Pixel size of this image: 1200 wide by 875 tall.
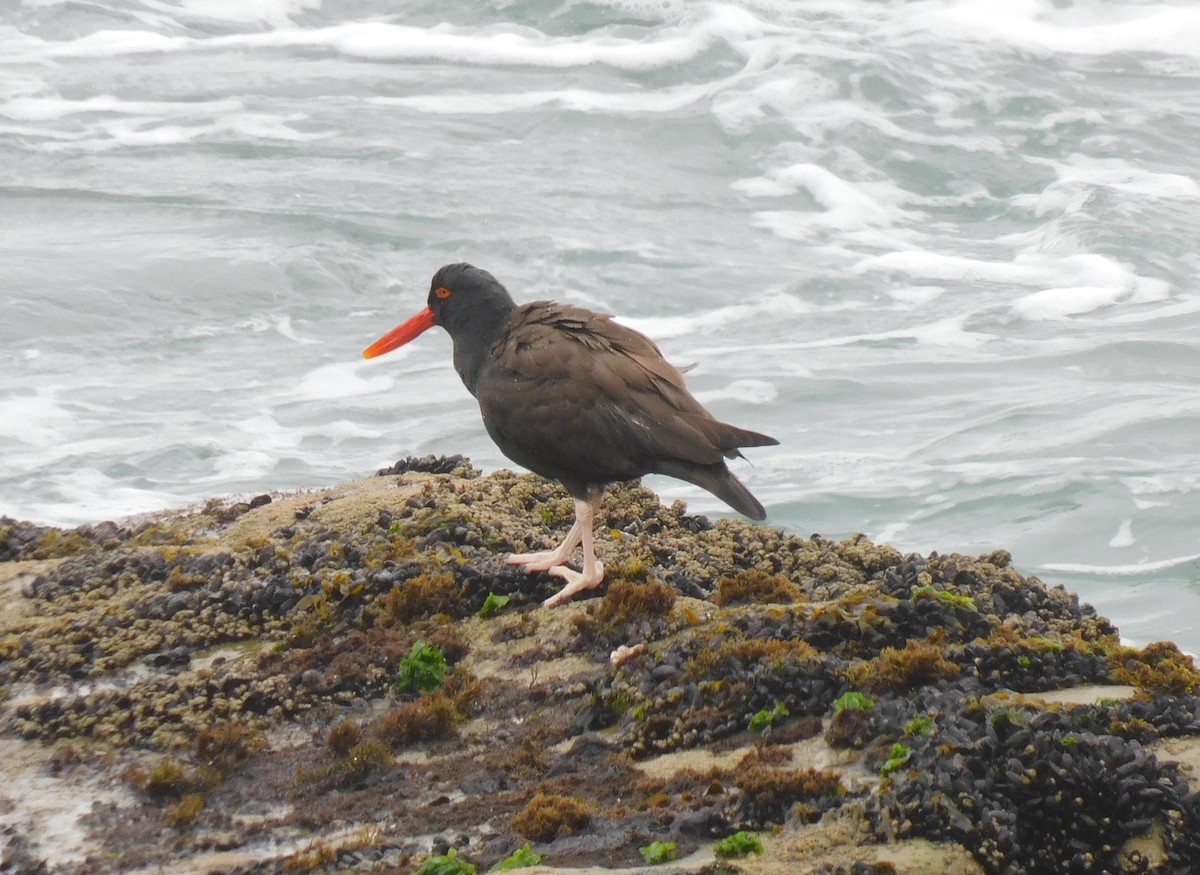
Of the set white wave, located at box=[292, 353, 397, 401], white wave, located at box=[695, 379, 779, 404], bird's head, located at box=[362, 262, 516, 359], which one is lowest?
white wave, located at box=[695, 379, 779, 404]

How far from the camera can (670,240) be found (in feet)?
48.9

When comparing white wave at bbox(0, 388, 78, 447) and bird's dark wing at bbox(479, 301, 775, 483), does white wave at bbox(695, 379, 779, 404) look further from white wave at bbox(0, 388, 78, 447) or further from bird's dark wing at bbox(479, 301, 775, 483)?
bird's dark wing at bbox(479, 301, 775, 483)

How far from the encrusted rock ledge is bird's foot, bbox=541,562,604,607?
0.09 metres

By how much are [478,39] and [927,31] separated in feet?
22.3

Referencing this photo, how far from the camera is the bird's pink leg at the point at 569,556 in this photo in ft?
16.6

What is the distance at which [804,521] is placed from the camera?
9.59 meters

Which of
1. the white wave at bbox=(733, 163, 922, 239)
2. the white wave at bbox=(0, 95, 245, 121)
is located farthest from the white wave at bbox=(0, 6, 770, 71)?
the white wave at bbox=(733, 163, 922, 239)

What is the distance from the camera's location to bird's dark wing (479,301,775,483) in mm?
5309

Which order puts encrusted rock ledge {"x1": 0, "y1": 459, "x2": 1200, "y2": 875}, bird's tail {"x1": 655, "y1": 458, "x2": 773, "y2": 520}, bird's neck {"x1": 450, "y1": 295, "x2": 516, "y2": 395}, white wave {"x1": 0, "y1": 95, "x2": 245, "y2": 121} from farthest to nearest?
white wave {"x1": 0, "y1": 95, "x2": 245, "y2": 121}
bird's neck {"x1": 450, "y1": 295, "x2": 516, "y2": 395}
bird's tail {"x1": 655, "y1": 458, "x2": 773, "y2": 520}
encrusted rock ledge {"x1": 0, "y1": 459, "x2": 1200, "y2": 875}

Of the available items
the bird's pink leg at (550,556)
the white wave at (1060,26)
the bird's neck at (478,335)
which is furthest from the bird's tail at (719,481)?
the white wave at (1060,26)

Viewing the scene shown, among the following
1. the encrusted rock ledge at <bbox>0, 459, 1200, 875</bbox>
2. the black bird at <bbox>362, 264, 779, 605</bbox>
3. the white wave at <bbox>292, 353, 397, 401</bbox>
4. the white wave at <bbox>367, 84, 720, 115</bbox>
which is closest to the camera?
the encrusted rock ledge at <bbox>0, 459, 1200, 875</bbox>

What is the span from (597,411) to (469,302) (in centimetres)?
112

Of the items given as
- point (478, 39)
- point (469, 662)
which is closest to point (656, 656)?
point (469, 662)

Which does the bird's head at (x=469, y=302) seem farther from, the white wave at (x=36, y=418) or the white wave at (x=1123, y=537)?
the white wave at (x=36, y=418)
